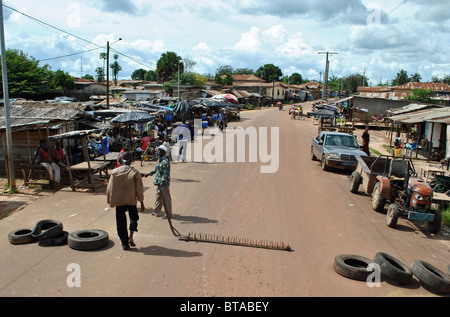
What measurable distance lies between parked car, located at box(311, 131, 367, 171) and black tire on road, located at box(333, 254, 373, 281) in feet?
26.9

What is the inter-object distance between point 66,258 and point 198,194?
191 inches

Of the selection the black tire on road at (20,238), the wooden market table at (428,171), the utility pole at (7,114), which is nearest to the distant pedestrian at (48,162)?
the utility pole at (7,114)

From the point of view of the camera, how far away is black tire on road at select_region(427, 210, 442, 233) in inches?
304

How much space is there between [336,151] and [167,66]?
178 ft

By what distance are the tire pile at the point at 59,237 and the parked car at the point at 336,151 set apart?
32.9 feet

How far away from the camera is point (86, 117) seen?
15.2m

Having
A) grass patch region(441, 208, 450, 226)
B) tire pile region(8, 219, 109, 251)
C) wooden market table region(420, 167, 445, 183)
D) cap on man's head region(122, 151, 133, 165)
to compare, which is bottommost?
grass patch region(441, 208, 450, 226)

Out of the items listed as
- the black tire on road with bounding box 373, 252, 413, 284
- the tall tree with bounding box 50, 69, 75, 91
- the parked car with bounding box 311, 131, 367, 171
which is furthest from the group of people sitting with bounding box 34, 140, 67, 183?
the tall tree with bounding box 50, 69, 75, 91

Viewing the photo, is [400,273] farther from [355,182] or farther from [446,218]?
[355,182]

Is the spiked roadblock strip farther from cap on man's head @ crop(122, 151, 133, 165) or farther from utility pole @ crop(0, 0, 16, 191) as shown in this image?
utility pole @ crop(0, 0, 16, 191)

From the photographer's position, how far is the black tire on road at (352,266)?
5.47 m

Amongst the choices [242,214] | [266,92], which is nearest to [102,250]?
[242,214]

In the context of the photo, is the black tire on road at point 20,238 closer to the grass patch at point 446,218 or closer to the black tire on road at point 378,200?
the black tire on road at point 378,200
